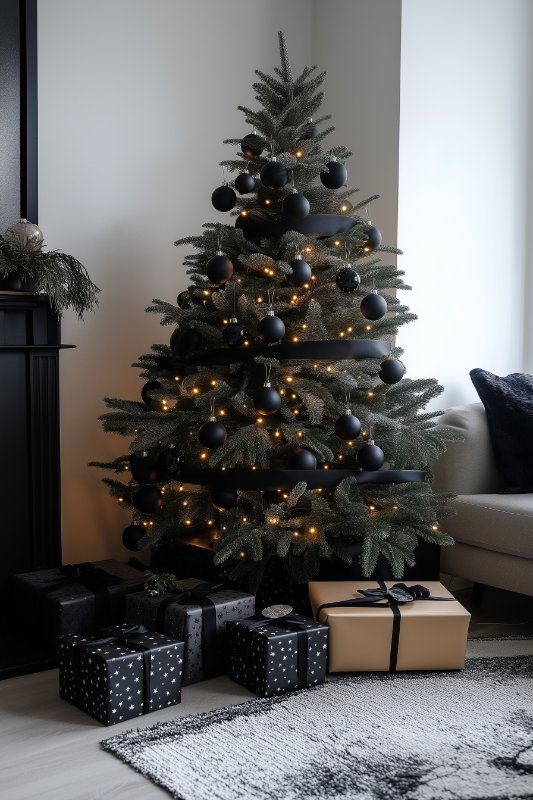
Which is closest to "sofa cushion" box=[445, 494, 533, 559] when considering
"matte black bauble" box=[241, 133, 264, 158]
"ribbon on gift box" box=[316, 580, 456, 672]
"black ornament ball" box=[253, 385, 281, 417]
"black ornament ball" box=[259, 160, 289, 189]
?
"ribbon on gift box" box=[316, 580, 456, 672]

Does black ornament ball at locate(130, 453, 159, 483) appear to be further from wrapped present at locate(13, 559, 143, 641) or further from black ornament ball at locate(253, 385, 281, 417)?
black ornament ball at locate(253, 385, 281, 417)

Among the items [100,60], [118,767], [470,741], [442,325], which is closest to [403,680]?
[470,741]

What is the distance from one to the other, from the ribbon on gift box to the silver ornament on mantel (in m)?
1.33

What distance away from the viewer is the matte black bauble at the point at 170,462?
8.19 feet

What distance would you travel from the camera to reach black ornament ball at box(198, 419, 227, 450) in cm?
232

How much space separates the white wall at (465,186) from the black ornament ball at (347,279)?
0.83 m

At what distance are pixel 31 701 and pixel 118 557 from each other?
106cm

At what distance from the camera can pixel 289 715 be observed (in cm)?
200

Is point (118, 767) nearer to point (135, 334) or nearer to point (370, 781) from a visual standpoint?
point (370, 781)

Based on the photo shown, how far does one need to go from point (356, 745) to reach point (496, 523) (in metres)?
1.11

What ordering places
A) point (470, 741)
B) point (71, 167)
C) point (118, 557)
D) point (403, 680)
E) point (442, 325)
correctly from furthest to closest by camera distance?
point (442, 325) → point (118, 557) → point (71, 167) → point (403, 680) → point (470, 741)

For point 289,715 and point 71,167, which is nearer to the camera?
point 289,715

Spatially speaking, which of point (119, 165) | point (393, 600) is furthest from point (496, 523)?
point (119, 165)

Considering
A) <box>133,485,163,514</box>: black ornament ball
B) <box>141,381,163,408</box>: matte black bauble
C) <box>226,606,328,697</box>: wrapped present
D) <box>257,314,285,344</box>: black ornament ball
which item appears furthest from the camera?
<box>141,381,163,408</box>: matte black bauble
